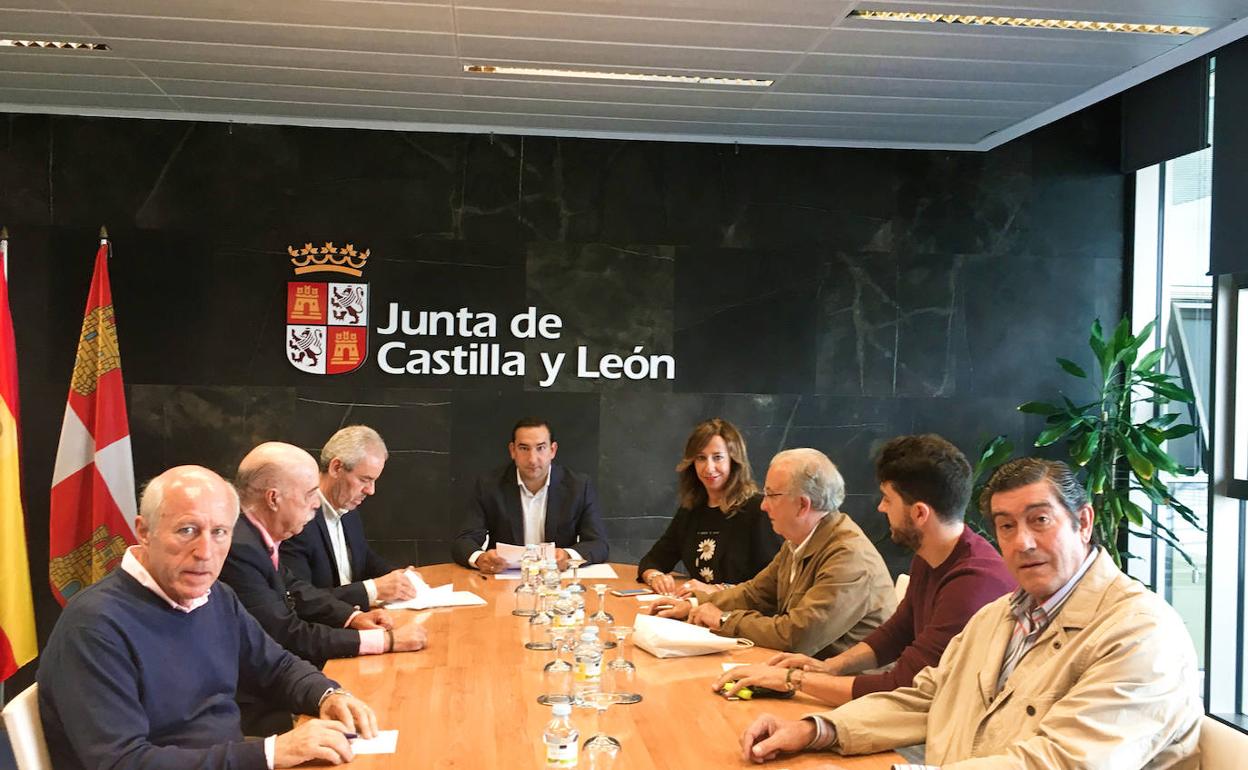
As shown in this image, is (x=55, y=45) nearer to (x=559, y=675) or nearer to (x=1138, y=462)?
(x=559, y=675)

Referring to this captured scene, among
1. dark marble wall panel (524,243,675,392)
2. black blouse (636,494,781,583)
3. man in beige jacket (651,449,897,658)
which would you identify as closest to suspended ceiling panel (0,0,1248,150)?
dark marble wall panel (524,243,675,392)

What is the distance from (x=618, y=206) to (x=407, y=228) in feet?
4.31

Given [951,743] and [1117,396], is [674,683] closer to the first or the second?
[951,743]

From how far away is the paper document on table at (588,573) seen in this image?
5305 millimetres

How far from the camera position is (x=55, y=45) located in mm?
5695

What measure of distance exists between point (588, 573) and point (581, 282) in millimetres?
2372

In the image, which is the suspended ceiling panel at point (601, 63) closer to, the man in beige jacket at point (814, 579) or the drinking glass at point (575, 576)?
the man in beige jacket at point (814, 579)

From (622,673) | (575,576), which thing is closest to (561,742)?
(622,673)

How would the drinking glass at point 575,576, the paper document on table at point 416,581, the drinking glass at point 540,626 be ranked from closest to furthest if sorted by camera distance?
1. the drinking glass at point 540,626
2. the drinking glass at point 575,576
3. the paper document on table at point 416,581

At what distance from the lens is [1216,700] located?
6383 millimetres

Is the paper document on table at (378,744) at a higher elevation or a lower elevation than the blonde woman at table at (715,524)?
lower

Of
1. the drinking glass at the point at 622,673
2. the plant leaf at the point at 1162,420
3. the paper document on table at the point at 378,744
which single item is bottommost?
the paper document on table at the point at 378,744

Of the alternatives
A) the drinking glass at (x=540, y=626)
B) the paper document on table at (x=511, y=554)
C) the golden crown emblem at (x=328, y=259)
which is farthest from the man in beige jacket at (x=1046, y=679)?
the golden crown emblem at (x=328, y=259)

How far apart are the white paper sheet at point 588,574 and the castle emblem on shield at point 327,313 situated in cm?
228
